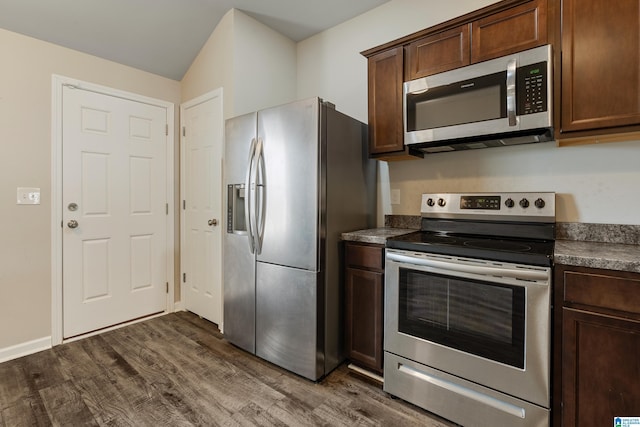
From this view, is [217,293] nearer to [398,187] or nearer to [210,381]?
[210,381]

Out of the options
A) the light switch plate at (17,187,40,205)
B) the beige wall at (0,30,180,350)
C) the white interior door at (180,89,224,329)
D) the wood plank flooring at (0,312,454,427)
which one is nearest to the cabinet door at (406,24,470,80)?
the white interior door at (180,89,224,329)

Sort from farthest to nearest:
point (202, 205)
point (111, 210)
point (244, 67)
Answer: point (202, 205)
point (111, 210)
point (244, 67)

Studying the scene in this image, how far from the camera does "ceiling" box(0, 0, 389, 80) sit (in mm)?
2268

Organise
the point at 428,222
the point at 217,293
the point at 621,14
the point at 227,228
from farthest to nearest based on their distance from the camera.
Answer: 1. the point at 217,293
2. the point at 227,228
3. the point at 428,222
4. the point at 621,14

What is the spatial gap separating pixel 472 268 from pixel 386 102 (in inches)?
50.7

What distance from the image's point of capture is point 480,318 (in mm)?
1532

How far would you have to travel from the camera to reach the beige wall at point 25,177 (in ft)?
7.36

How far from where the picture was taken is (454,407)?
159 centimetres

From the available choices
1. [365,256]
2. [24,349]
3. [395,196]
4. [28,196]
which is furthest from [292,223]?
[24,349]

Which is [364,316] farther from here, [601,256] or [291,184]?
[601,256]

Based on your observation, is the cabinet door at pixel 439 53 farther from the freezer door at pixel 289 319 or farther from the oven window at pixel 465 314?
the freezer door at pixel 289 319

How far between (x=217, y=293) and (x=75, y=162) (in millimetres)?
1614

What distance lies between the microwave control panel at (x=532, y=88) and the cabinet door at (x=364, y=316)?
1.24 meters

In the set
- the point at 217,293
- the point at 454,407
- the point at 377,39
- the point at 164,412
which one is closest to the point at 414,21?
the point at 377,39
